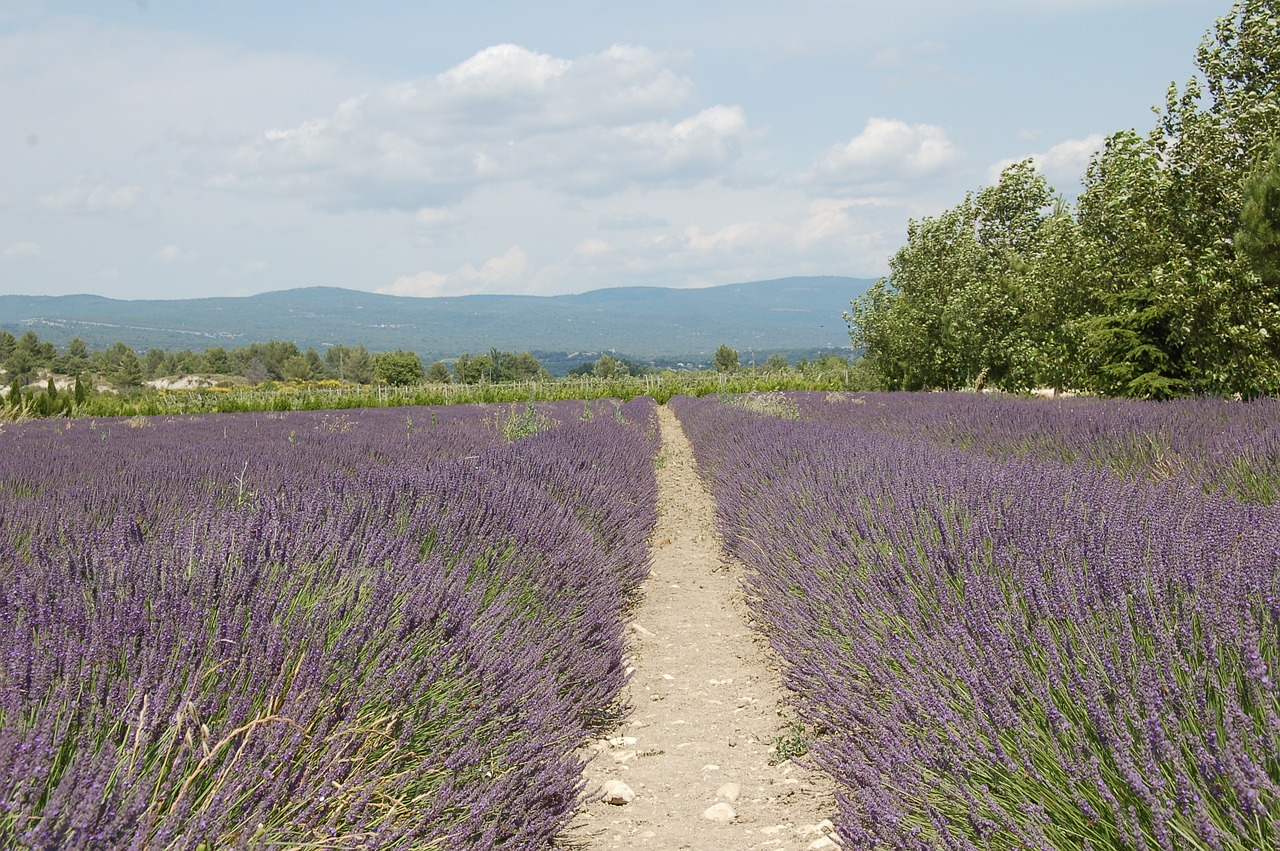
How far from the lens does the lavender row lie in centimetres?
494

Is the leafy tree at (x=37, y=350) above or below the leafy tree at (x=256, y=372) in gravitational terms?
above

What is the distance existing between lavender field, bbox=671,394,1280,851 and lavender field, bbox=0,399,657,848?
88 cm

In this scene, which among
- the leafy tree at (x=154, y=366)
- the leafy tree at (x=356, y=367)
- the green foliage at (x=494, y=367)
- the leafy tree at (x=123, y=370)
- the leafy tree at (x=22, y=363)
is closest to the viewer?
the green foliage at (x=494, y=367)

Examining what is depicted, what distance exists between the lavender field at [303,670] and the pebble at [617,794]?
0.21 m

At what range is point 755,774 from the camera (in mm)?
3090

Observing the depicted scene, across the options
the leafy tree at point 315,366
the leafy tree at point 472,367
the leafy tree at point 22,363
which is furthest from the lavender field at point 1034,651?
the leafy tree at point 315,366

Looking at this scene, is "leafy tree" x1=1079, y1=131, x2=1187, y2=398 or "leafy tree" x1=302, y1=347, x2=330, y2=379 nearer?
"leafy tree" x1=1079, y1=131, x2=1187, y2=398

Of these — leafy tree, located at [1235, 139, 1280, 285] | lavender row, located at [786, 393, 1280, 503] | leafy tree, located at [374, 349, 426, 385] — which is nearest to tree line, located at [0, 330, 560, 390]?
leafy tree, located at [374, 349, 426, 385]

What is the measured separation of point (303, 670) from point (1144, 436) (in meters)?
6.38

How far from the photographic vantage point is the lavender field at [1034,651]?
1.55 m

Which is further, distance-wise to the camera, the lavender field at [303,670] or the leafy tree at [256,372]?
the leafy tree at [256,372]

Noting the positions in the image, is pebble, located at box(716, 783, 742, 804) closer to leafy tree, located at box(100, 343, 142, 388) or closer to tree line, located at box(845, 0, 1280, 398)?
tree line, located at box(845, 0, 1280, 398)

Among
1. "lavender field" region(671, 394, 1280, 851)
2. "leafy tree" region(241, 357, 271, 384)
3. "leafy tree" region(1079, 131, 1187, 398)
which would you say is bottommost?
"leafy tree" region(241, 357, 271, 384)

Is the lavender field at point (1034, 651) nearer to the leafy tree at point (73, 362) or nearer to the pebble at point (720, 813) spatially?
the pebble at point (720, 813)
